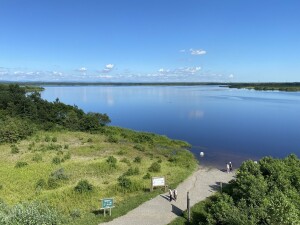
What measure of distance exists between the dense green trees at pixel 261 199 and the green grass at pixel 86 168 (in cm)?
740

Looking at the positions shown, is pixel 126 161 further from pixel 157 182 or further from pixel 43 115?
pixel 43 115

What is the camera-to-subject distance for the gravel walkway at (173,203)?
20641 mm

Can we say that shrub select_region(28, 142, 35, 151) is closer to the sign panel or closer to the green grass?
the green grass

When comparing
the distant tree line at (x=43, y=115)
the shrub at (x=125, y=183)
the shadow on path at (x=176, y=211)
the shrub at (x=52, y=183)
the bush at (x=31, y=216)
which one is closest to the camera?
the bush at (x=31, y=216)

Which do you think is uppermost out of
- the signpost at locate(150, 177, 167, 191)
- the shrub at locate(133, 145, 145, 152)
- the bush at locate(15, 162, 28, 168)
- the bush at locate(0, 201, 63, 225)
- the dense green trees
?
the bush at locate(0, 201, 63, 225)

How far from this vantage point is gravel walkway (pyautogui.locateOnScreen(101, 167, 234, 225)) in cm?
2064

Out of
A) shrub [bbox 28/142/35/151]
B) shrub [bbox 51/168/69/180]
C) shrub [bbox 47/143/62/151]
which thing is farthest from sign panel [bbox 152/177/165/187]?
shrub [bbox 28/142/35/151]

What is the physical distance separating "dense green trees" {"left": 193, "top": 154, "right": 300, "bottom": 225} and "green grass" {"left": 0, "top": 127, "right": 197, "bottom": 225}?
7399mm

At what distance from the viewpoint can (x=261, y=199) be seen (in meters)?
19.1

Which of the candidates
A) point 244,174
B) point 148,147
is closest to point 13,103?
point 148,147

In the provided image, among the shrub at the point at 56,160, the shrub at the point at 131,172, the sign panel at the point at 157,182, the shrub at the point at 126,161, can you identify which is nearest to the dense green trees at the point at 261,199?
the sign panel at the point at 157,182

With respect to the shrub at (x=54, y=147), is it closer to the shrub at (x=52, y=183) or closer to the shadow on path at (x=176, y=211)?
the shrub at (x=52, y=183)

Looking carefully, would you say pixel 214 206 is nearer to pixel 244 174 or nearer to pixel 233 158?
pixel 244 174

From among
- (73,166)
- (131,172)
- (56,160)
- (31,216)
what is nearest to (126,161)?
(131,172)
